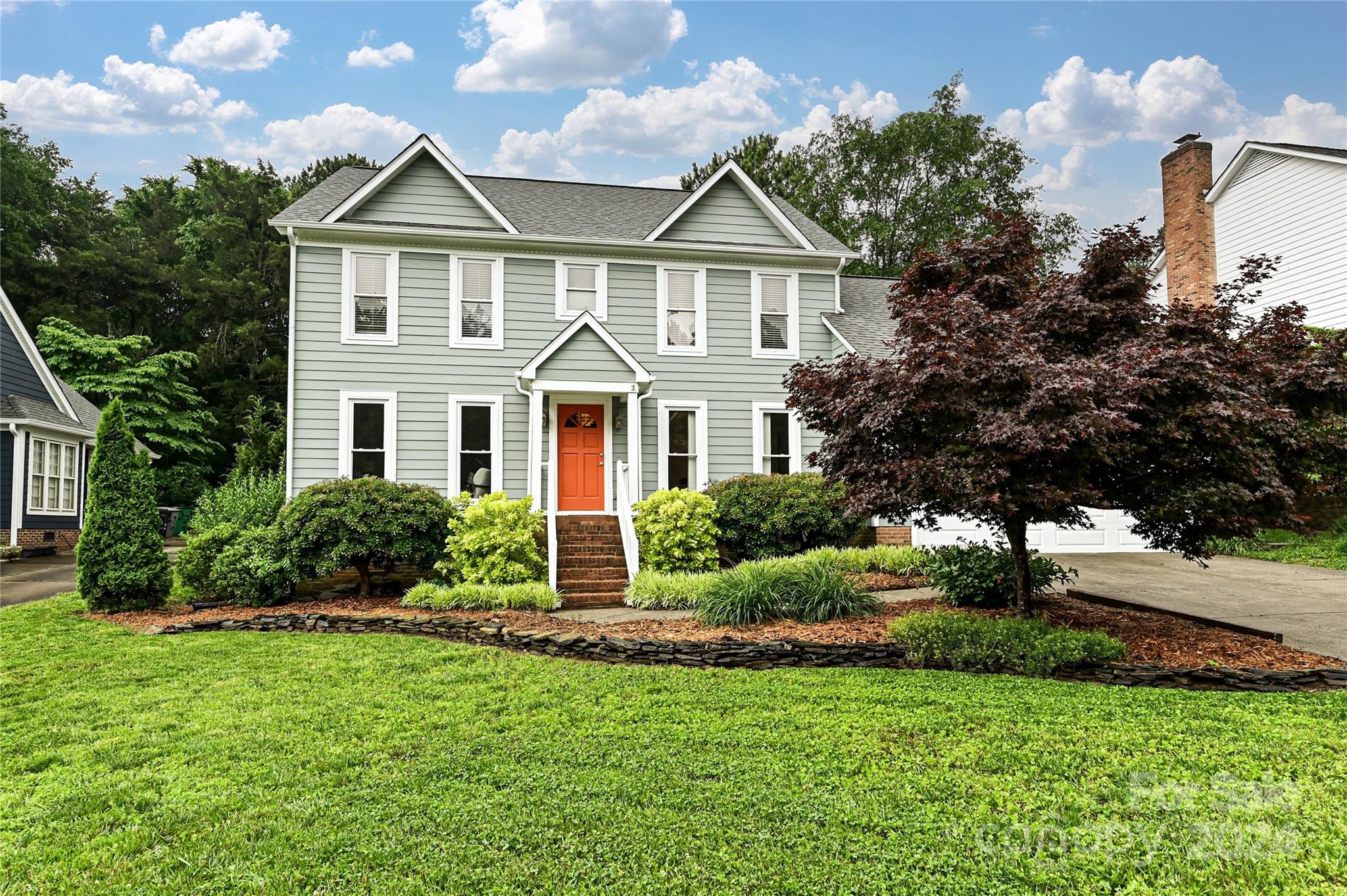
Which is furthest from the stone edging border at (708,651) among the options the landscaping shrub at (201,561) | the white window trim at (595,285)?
the white window trim at (595,285)

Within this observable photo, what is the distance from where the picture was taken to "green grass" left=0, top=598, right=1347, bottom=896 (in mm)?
3225

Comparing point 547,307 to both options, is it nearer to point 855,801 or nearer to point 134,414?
point 855,801

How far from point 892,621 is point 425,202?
11.1 metres

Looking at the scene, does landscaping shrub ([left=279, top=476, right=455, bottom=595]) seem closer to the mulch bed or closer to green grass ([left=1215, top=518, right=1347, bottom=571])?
the mulch bed

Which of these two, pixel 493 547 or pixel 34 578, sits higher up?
pixel 493 547

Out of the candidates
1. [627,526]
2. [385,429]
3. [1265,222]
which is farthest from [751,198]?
[1265,222]

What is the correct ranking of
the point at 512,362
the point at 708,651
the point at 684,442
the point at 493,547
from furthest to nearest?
the point at 684,442, the point at 512,362, the point at 493,547, the point at 708,651

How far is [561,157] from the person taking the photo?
2617cm

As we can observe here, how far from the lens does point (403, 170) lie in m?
13.7

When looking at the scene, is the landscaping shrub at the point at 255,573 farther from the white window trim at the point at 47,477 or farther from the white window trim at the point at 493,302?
the white window trim at the point at 47,477

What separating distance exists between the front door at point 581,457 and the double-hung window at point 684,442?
124 centimetres

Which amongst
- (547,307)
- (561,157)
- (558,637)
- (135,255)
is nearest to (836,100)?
(561,157)

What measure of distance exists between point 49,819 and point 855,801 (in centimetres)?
411

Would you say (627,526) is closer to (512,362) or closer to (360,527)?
(360,527)
